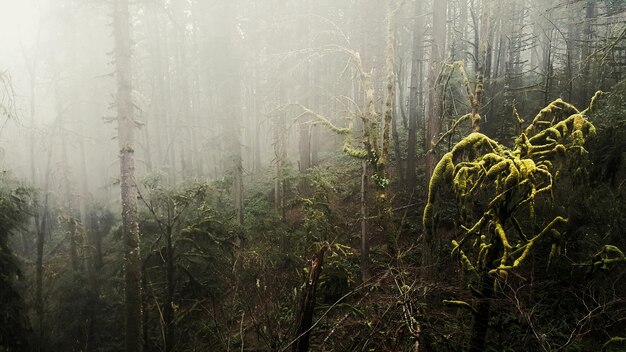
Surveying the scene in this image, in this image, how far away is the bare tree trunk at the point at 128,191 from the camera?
29.2ft

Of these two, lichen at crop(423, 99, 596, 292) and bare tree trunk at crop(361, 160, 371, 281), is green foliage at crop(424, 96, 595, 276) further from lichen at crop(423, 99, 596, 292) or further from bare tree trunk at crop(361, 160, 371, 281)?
bare tree trunk at crop(361, 160, 371, 281)

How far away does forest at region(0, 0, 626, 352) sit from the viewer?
13.2 ft

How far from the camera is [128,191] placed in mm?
9164

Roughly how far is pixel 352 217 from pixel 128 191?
7821mm

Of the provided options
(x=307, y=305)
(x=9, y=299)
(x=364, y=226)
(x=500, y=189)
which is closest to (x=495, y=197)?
(x=500, y=189)

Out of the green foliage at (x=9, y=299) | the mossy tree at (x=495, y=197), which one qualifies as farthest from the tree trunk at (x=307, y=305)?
the green foliage at (x=9, y=299)

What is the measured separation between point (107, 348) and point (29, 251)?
13050 millimetres

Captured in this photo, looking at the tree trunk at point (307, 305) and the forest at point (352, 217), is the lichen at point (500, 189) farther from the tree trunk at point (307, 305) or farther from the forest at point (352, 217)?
the tree trunk at point (307, 305)

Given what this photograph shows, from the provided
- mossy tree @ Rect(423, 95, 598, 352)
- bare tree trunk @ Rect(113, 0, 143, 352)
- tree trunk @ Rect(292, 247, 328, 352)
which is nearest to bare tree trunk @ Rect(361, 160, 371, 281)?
mossy tree @ Rect(423, 95, 598, 352)

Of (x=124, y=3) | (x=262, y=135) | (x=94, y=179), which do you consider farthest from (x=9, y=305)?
(x=262, y=135)

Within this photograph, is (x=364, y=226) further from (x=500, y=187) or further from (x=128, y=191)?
(x=128, y=191)

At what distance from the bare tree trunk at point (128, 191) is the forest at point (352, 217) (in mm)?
52

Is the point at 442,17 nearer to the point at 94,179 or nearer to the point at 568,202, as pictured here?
the point at 568,202

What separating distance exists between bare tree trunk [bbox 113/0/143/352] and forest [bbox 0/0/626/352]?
5cm
